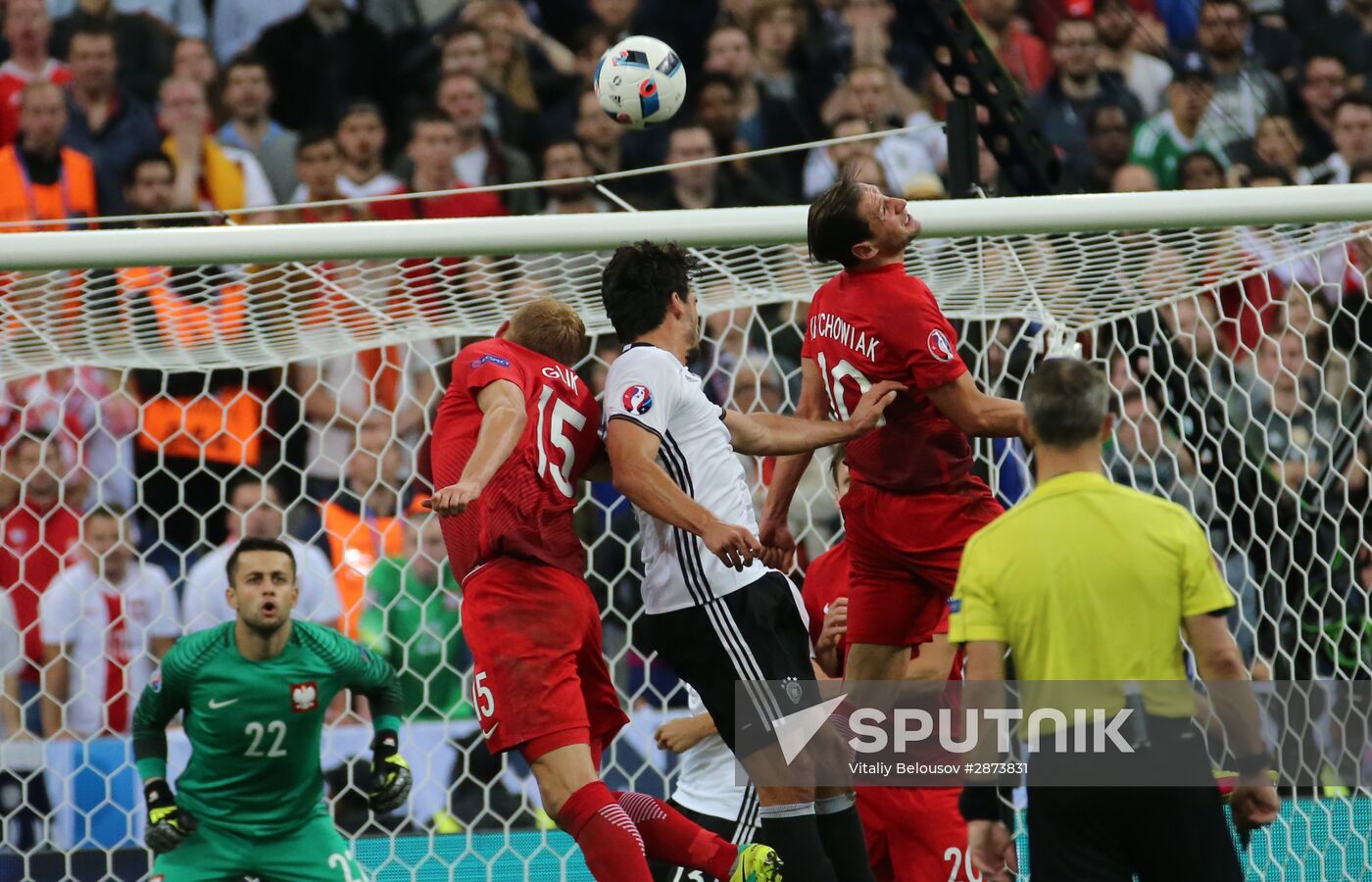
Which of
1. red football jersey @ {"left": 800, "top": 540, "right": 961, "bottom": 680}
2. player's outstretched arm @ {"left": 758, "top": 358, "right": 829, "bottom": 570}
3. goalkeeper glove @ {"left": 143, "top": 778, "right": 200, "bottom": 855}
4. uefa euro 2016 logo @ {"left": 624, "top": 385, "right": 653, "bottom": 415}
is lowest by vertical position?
goalkeeper glove @ {"left": 143, "top": 778, "right": 200, "bottom": 855}

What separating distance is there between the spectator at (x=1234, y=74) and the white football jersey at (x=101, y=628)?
6258 mm

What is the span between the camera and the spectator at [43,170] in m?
8.48

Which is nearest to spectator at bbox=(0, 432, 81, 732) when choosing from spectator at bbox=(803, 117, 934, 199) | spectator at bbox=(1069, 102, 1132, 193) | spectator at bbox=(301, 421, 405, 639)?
spectator at bbox=(301, 421, 405, 639)

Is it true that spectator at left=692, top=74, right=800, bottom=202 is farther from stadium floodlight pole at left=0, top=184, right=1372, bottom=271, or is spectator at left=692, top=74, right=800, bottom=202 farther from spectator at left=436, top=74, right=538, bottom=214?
stadium floodlight pole at left=0, top=184, right=1372, bottom=271

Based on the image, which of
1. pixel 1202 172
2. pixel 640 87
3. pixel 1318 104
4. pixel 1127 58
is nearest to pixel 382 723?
pixel 640 87

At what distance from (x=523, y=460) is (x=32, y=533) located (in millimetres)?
3270

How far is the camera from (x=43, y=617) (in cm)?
663

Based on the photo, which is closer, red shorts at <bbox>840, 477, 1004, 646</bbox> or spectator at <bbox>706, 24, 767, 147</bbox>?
red shorts at <bbox>840, 477, 1004, 646</bbox>

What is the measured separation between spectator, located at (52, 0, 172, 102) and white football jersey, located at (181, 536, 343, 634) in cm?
327

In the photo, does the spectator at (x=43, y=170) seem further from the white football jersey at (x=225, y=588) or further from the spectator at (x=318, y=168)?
the white football jersey at (x=225, y=588)

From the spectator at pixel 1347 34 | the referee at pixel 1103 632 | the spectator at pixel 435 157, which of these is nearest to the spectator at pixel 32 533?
the spectator at pixel 435 157

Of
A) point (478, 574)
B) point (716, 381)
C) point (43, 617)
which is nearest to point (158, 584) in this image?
point (43, 617)

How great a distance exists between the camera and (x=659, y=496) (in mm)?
4293

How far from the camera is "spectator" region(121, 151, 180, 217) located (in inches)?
337
